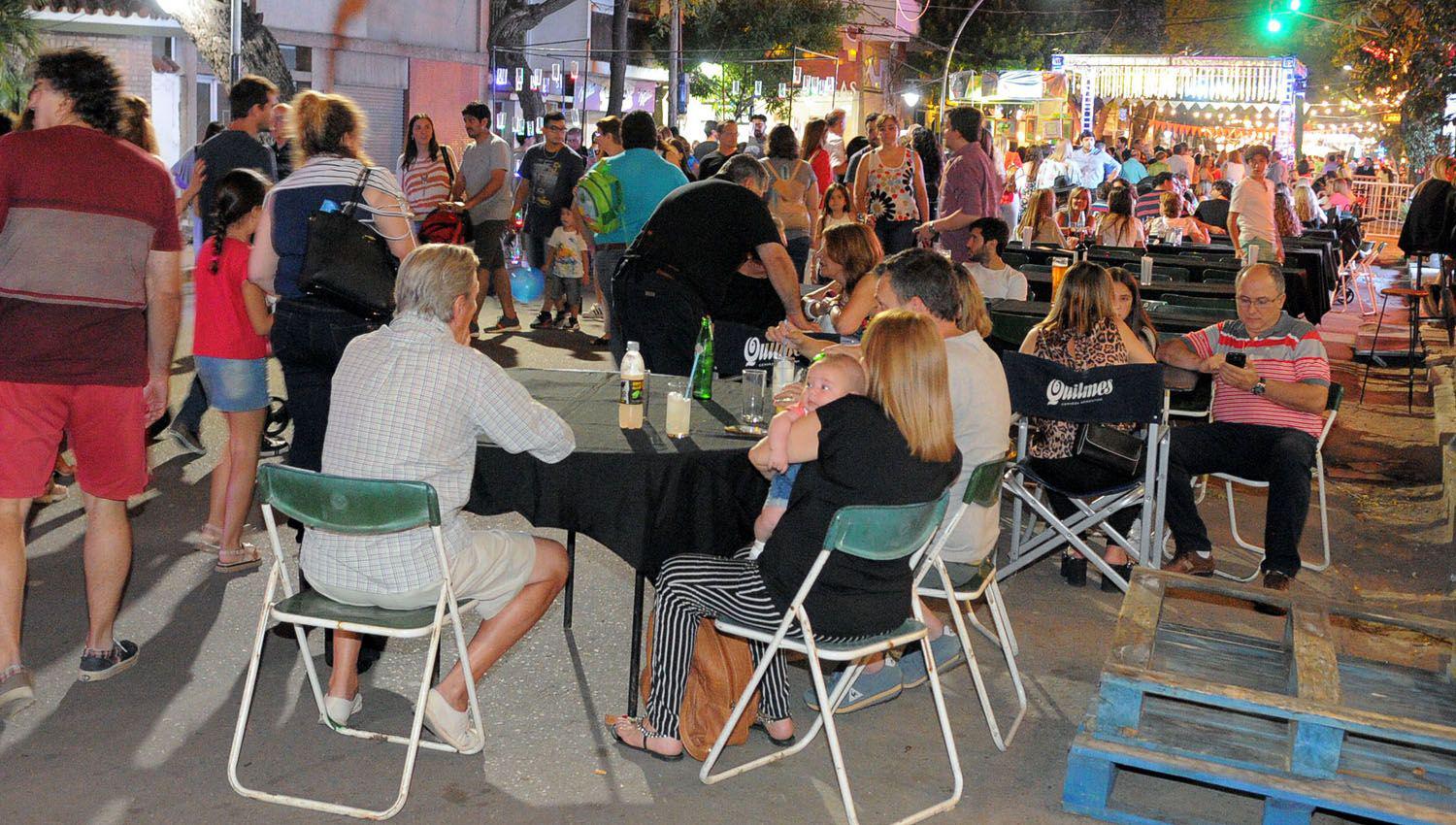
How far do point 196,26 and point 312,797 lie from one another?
13401 mm

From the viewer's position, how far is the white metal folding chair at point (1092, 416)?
17.1ft

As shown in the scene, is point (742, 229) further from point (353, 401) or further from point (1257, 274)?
point (353, 401)

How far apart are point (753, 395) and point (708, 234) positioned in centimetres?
167

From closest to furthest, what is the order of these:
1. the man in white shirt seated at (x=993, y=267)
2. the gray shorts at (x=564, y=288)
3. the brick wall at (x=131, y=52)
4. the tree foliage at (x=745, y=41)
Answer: the man in white shirt seated at (x=993, y=267) → the gray shorts at (x=564, y=288) → the brick wall at (x=131, y=52) → the tree foliage at (x=745, y=41)

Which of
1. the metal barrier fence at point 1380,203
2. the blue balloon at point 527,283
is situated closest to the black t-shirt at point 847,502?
the blue balloon at point 527,283

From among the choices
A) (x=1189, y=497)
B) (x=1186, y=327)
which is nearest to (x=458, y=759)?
(x=1189, y=497)

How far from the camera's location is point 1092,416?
5.23 meters

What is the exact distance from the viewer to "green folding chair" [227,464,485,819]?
3293mm

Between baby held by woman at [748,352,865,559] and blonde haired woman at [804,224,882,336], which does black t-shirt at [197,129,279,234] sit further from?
baby held by woman at [748,352,865,559]

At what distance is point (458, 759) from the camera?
12.6ft

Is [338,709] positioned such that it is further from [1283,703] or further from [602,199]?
[602,199]

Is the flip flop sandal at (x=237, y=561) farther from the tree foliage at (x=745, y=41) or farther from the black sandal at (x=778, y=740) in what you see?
the tree foliage at (x=745, y=41)

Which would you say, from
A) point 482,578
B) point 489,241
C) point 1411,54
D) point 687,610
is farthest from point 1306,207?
point 482,578

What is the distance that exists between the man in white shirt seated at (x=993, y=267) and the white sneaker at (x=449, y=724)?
5.26 metres
